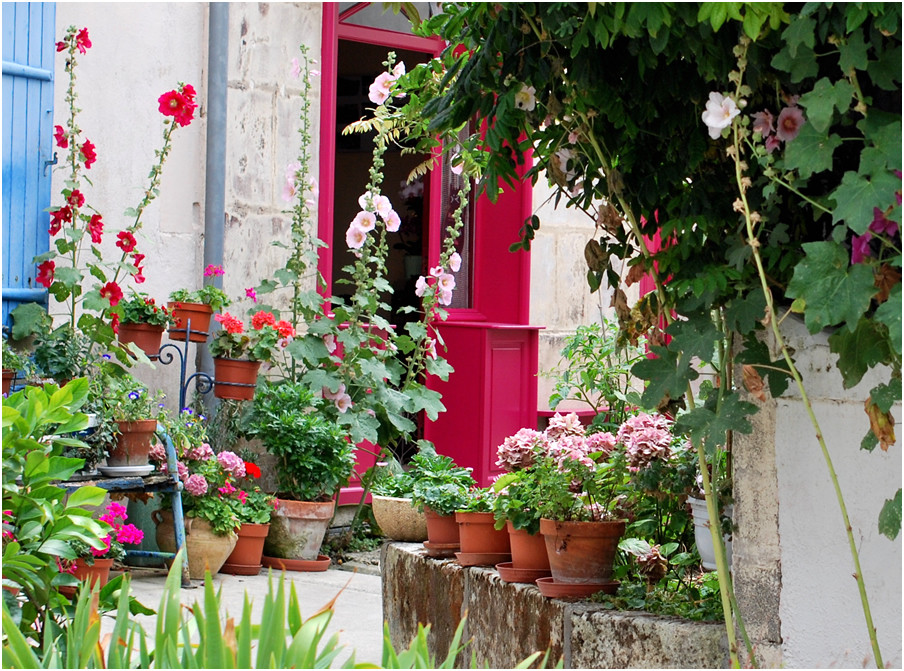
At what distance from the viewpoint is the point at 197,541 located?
564 cm

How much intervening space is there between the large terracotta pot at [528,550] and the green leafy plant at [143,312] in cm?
275

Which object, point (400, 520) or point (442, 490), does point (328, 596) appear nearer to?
point (400, 520)

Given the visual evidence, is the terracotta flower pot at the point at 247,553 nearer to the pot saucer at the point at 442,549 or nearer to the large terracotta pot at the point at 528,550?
the pot saucer at the point at 442,549

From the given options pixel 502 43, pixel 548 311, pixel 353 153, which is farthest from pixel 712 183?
pixel 353 153

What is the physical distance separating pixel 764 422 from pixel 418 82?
144 centimetres

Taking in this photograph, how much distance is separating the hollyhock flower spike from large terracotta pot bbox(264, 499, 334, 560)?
4.08 meters

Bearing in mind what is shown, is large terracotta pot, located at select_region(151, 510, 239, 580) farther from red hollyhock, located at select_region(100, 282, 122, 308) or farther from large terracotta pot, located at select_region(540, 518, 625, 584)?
large terracotta pot, located at select_region(540, 518, 625, 584)

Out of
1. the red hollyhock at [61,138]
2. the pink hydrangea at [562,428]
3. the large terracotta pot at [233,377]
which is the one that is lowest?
the pink hydrangea at [562,428]

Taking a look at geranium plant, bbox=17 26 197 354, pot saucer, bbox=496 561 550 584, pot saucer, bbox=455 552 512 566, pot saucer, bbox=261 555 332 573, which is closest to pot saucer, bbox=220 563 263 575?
pot saucer, bbox=261 555 332 573

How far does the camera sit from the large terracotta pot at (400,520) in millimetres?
4469

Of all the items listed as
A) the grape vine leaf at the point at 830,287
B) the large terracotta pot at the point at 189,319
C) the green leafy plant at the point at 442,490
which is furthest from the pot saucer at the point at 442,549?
the large terracotta pot at the point at 189,319

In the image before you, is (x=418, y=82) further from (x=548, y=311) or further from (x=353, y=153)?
(x=353, y=153)

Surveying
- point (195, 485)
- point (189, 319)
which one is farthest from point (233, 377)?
point (195, 485)

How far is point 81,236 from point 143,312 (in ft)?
1.82
